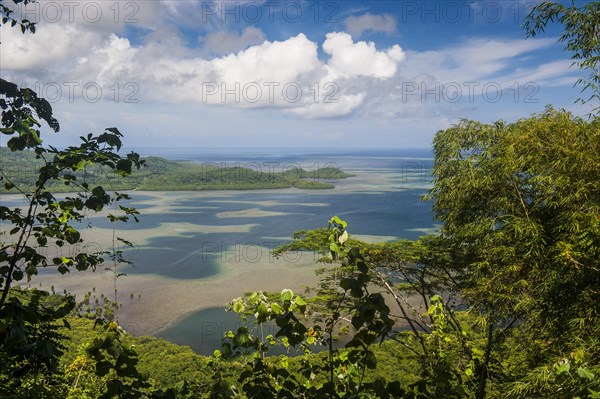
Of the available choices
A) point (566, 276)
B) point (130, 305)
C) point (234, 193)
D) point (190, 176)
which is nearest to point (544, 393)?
point (566, 276)

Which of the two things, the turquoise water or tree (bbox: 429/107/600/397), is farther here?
the turquoise water

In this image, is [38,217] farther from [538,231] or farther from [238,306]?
[538,231]

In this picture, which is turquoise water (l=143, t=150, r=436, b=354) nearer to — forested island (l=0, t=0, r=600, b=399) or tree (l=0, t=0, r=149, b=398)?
forested island (l=0, t=0, r=600, b=399)

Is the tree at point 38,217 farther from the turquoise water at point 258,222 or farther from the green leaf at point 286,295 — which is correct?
the turquoise water at point 258,222

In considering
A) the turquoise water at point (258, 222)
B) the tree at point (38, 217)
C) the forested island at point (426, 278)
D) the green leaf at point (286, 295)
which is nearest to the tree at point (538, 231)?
the forested island at point (426, 278)

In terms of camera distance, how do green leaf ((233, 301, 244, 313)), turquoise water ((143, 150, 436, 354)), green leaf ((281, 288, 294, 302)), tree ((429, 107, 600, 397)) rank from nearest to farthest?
green leaf ((281, 288, 294, 302))
green leaf ((233, 301, 244, 313))
tree ((429, 107, 600, 397))
turquoise water ((143, 150, 436, 354))

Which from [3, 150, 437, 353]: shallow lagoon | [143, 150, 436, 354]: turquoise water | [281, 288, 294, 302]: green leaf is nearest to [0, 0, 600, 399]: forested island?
[281, 288, 294, 302]: green leaf

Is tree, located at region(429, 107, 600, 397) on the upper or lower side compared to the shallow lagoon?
upper

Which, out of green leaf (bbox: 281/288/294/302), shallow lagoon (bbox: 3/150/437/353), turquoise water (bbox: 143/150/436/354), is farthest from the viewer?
shallow lagoon (bbox: 3/150/437/353)

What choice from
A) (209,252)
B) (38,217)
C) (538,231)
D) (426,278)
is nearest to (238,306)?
(38,217)
